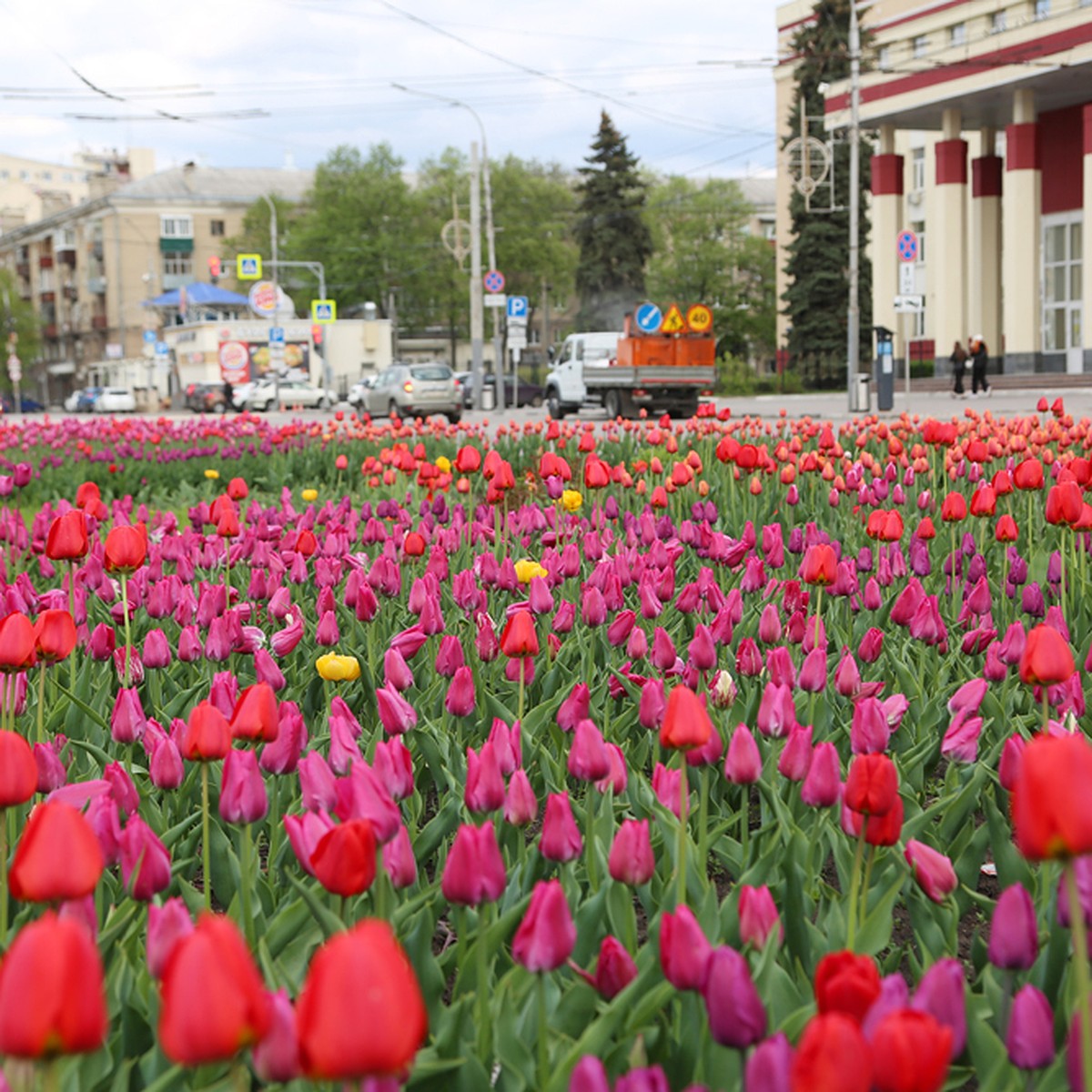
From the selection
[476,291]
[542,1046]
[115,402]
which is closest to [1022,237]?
[476,291]

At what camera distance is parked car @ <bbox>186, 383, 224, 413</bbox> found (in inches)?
2178

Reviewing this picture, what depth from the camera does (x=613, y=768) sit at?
89.5 inches

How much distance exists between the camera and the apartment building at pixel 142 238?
96.0 meters

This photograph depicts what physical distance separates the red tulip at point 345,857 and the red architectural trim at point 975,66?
37.9m

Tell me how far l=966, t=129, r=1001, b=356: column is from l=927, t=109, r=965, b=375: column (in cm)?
65

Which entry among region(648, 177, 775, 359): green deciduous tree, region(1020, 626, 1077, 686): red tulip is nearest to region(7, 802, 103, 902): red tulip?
region(1020, 626, 1077, 686): red tulip

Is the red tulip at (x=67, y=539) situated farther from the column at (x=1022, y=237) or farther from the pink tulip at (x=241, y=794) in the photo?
the column at (x=1022, y=237)

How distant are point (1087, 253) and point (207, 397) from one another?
3226 cm

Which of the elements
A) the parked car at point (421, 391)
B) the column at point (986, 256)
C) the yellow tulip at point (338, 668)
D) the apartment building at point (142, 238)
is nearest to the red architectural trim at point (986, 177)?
the column at point (986, 256)

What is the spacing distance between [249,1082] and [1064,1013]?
3.36 feet

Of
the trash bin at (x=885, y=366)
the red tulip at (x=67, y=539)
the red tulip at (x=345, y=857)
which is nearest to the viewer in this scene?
the red tulip at (x=345, y=857)

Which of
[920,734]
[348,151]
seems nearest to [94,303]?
[348,151]

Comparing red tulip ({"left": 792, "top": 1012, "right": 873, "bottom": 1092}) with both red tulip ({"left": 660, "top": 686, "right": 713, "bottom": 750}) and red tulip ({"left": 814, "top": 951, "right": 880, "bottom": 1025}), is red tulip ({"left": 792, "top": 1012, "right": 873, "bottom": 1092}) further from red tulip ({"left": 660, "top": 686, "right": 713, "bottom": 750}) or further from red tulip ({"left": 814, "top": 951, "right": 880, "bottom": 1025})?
red tulip ({"left": 660, "top": 686, "right": 713, "bottom": 750})

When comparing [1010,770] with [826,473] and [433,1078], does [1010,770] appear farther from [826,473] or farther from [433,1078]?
[826,473]
